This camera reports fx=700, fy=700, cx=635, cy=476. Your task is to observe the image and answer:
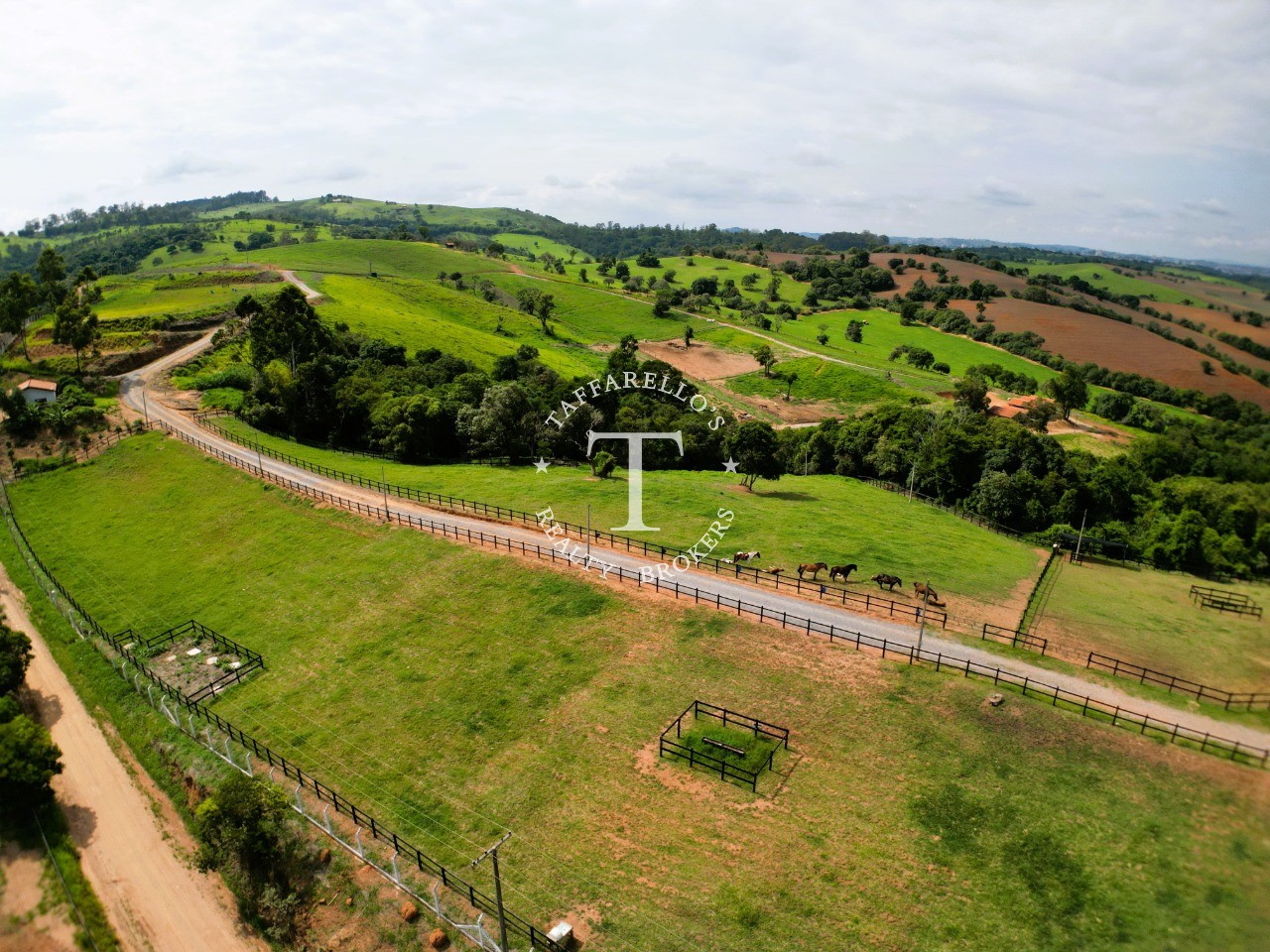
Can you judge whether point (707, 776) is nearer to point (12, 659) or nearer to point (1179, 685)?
point (1179, 685)

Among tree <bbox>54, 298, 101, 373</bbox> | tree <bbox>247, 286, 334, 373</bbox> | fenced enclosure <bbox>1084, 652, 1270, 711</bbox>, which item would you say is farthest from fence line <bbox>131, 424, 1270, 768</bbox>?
tree <bbox>54, 298, 101, 373</bbox>

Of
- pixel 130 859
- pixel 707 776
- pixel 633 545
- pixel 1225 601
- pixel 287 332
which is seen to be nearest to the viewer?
pixel 1225 601

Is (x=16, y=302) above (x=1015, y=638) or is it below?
above

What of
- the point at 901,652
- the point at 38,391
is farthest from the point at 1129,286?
the point at 38,391

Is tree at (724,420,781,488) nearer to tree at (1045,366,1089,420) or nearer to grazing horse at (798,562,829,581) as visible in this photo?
grazing horse at (798,562,829,581)

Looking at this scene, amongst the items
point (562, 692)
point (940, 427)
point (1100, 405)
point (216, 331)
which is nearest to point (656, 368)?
point (940, 427)

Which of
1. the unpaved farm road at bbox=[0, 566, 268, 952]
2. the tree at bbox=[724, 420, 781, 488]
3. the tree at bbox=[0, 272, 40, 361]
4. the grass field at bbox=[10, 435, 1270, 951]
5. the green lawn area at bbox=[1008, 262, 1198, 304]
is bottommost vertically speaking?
the unpaved farm road at bbox=[0, 566, 268, 952]

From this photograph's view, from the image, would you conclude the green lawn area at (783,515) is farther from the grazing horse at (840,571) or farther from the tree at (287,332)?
the tree at (287,332)
